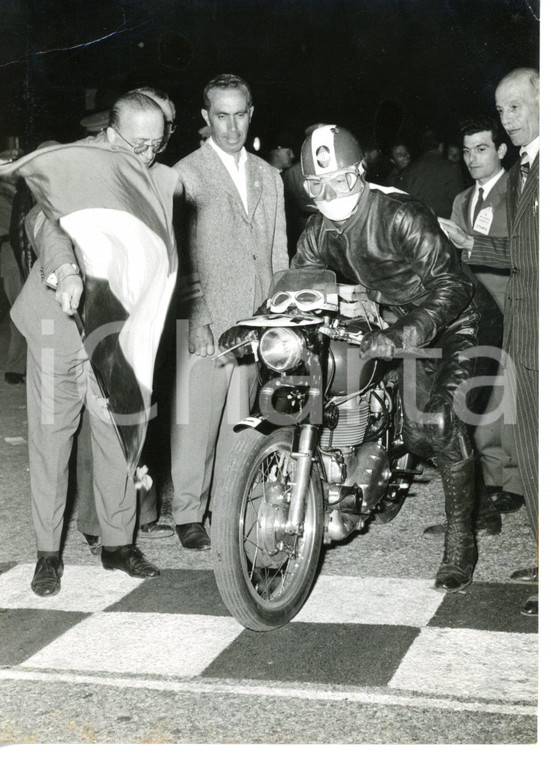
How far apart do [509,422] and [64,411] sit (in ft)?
7.57

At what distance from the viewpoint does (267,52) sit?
179 inches

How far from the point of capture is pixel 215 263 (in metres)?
4.71

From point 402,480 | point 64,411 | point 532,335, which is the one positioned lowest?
point 402,480

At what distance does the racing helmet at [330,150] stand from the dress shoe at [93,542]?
1.99 metres

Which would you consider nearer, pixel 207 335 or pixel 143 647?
pixel 143 647

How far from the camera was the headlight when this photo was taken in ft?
11.4

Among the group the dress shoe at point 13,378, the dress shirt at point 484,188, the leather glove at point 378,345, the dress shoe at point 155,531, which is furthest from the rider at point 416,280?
the dress shoe at point 13,378

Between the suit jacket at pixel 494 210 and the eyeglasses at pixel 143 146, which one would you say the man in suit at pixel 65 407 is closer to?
the eyeglasses at pixel 143 146

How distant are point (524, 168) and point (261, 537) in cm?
170

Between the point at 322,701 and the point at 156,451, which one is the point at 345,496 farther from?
the point at 156,451

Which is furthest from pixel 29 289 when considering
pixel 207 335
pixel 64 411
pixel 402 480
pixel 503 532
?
pixel 503 532

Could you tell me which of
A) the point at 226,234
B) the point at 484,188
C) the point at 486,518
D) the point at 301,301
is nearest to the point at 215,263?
the point at 226,234

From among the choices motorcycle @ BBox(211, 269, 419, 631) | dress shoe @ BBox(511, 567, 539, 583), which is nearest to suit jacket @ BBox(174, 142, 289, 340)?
motorcycle @ BBox(211, 269, 419, 631)

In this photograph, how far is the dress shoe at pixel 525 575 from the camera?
4.03 meters
